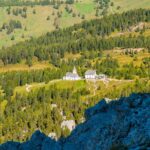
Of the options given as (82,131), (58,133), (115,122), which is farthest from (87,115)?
(58,133)

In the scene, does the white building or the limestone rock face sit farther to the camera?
the white building

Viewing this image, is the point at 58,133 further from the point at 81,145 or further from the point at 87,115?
the point at 81,145

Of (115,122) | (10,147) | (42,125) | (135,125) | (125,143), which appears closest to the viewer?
(125,143)

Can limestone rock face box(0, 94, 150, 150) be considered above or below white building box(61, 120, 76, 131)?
above

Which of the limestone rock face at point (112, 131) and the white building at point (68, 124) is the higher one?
the limestone rock face at point (112, 131)

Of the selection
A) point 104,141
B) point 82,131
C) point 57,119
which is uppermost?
point 104,141

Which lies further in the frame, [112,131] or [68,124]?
[68,124]

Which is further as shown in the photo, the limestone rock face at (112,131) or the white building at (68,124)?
the white building at (68,124)

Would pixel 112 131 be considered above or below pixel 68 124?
above
